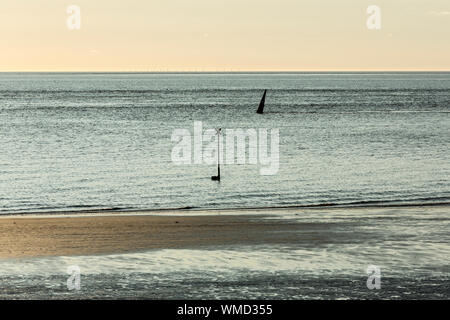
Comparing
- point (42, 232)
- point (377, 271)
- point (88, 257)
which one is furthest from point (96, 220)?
point (377, 271)

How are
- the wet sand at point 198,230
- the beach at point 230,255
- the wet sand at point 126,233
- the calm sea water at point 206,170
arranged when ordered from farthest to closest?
1. the calm sea water at point 206,170
2. the wet sand at point 198,230
3. the wet sand at point 126,233
4. the beach at point 230,255

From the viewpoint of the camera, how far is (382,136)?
81.1 metres

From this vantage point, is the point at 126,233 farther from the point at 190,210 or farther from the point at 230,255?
the point at 190,210

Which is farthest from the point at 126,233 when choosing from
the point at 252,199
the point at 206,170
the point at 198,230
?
the point at 206,170

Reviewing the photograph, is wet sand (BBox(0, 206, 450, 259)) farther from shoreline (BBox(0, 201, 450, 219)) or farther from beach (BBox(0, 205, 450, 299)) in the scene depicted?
shoreline (BBox(0, 201, 450, 219))

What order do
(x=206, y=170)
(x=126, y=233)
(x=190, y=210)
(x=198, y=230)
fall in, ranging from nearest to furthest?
(x=126, y=233) < (x=198, y=230) < (x=190, y=210) < (x=206, y=170)

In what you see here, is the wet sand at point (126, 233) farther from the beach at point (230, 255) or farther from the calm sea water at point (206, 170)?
the calm sea water at point (206, 170)

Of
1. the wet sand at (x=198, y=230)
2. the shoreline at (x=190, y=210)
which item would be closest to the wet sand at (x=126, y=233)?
the wet sand at (x=198, y=230)

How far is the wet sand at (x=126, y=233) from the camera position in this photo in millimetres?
20125

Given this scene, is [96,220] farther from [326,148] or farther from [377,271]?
[326,148]

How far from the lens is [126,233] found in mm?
22641

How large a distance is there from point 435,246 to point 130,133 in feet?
227
